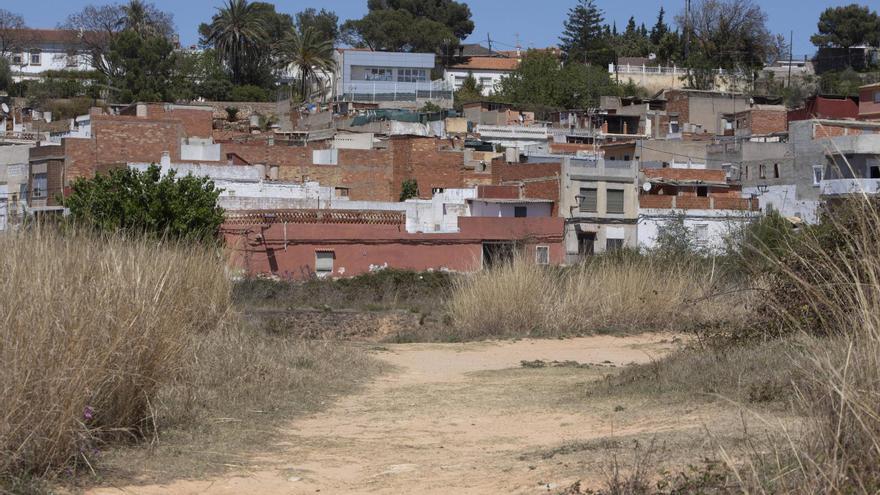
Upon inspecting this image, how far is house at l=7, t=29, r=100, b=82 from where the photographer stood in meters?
89.0

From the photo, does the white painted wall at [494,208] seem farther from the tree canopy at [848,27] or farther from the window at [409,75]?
the tree canopy at [848,27]

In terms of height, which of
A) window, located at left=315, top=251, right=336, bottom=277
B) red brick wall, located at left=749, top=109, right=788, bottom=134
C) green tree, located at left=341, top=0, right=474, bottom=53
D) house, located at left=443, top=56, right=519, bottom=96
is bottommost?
window, located at left=315, top=251, right=336, bottom=277

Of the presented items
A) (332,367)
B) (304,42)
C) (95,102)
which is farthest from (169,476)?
(304,42)

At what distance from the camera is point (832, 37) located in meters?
91.7

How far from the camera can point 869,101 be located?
61.7 metres

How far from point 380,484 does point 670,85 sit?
80.9m

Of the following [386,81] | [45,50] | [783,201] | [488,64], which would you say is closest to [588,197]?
[783,201]

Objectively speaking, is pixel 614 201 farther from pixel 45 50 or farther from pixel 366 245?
pixel 45 50

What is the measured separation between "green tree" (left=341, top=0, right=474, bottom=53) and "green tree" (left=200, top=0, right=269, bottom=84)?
40.8 feet

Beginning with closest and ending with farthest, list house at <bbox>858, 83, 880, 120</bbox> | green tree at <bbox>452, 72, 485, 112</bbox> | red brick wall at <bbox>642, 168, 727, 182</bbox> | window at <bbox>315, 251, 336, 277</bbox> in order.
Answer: window at <bbox>315, 251, 336, 277</bbox> → red brick wall at <bbox>642, 168, 727, 182</bbox> → house at <bbox>858, 83, 880, 120</bbox> → green tree at <bbox>452, 72, 485, 112</bbox>

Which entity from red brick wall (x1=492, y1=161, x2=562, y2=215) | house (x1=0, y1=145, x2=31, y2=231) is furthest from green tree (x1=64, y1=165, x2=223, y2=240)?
red brick wall (x1=492, y1=161, x2=562, y2=215)

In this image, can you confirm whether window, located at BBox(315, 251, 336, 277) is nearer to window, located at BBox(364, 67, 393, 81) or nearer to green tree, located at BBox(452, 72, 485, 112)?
window, located at BBox(364, 67, 393, 81)

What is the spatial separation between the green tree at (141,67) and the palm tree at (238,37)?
527cm

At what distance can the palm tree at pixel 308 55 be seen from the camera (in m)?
77.8
